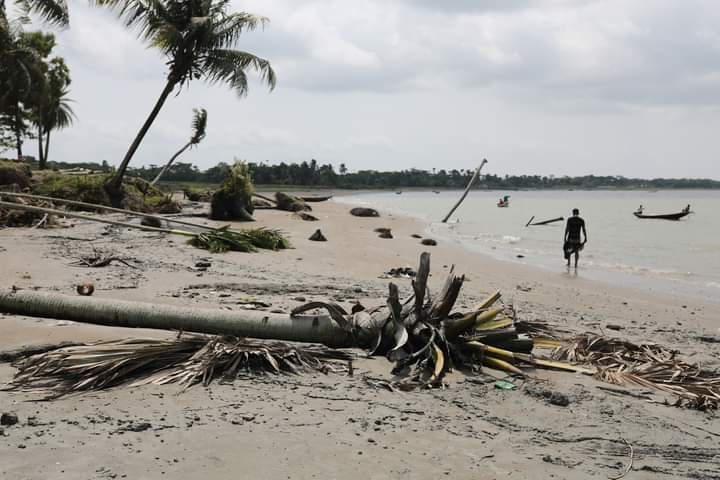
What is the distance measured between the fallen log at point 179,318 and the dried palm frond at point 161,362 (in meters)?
0.19

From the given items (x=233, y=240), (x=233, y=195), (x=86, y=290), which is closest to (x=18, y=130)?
(x=233, y=195)

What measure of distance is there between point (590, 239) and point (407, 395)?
23.7 metres

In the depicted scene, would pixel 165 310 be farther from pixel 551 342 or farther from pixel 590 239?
pixel 590 239

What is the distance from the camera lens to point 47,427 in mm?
3039

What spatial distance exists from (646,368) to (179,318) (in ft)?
11.8

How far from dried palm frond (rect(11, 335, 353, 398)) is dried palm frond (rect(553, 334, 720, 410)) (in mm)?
1918

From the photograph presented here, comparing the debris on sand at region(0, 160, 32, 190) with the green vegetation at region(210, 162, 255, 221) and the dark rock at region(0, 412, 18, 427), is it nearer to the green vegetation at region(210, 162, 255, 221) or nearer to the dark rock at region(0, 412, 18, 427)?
the green vegetation at region(210, 162, 255, 221)

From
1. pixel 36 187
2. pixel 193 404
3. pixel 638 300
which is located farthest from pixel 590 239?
pixel 193 404

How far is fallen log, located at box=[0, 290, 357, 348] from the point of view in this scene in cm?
456

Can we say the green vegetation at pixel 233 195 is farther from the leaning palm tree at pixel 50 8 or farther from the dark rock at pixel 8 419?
the dark rock at pixel 8 419

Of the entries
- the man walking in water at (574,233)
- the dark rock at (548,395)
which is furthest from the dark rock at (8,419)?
the man walking in water at (574,233)

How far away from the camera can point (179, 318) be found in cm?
467

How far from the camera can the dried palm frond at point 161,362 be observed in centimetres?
366

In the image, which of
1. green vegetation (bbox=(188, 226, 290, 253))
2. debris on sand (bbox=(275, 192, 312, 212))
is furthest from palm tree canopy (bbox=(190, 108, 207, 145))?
green vegetation (bbox=(188, 226, 290, 253))
